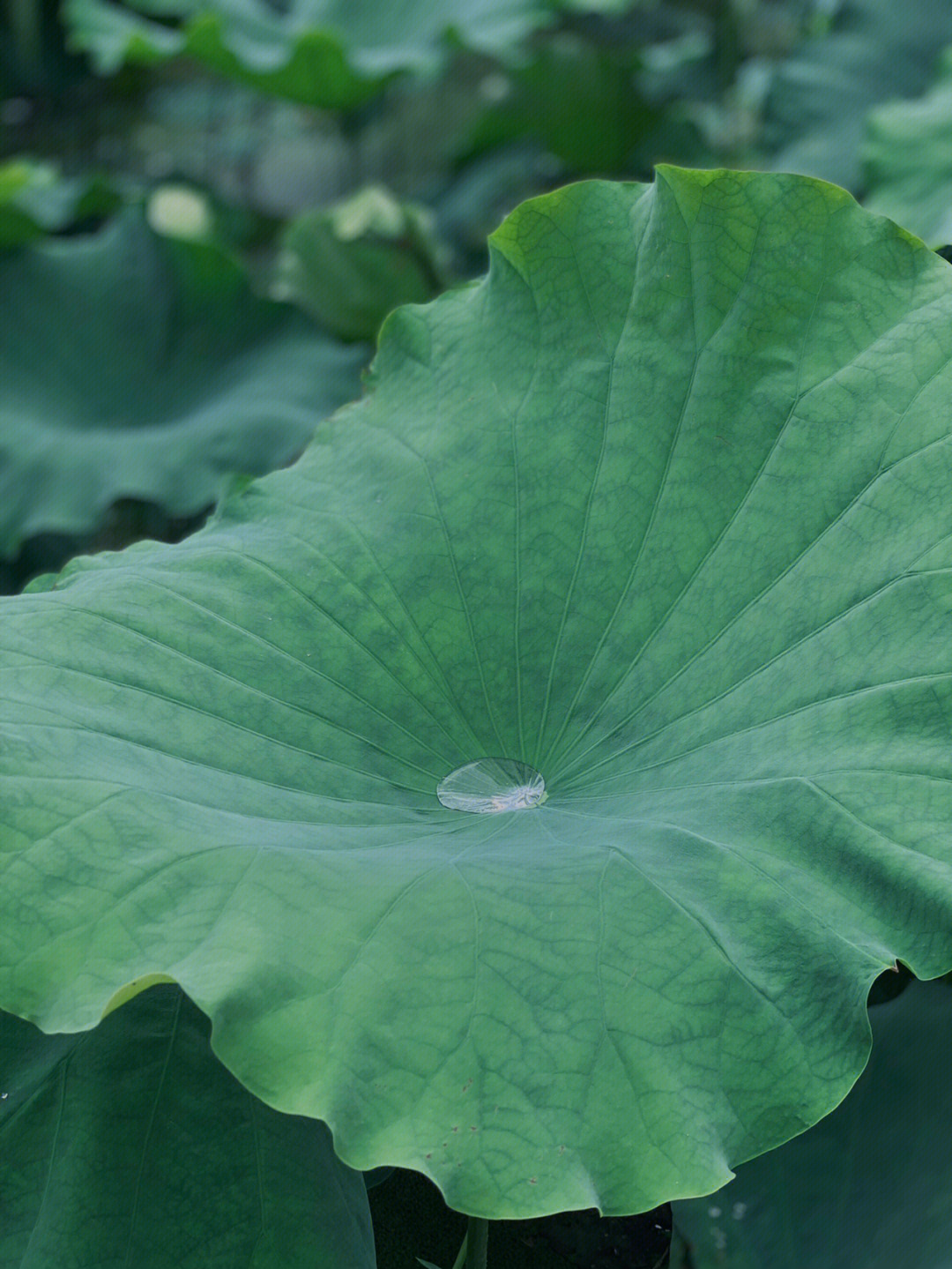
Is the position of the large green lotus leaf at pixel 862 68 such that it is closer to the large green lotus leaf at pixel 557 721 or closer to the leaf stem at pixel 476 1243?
the large green lotus leaf at pixel 557 721

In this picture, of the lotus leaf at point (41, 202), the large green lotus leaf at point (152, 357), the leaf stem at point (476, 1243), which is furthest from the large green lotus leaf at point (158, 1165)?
the lotus leaf at point (41, 202)

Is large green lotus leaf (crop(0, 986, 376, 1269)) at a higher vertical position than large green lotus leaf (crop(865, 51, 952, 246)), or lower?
lower

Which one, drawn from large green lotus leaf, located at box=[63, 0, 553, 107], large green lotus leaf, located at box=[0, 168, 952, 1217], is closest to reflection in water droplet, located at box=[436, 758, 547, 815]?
large green lotus leaf, located at box=[0, 168, 952, 1217]

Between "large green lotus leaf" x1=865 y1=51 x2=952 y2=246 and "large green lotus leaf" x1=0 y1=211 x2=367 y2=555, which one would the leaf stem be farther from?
"large green lotus leaf" x1=865 y1=51 x2=952 y2=246

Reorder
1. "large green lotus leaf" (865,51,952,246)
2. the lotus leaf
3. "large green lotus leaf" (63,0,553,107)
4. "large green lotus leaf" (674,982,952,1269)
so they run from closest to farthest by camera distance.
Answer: "large green lotus leaf" (674,982,952,1269) → "large green lotus leaf" (865,51,952,246) → the lotus leaf → "large green lotus leaf" (63,0,553,107)

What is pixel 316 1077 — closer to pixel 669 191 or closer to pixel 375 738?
pixel 375 738
